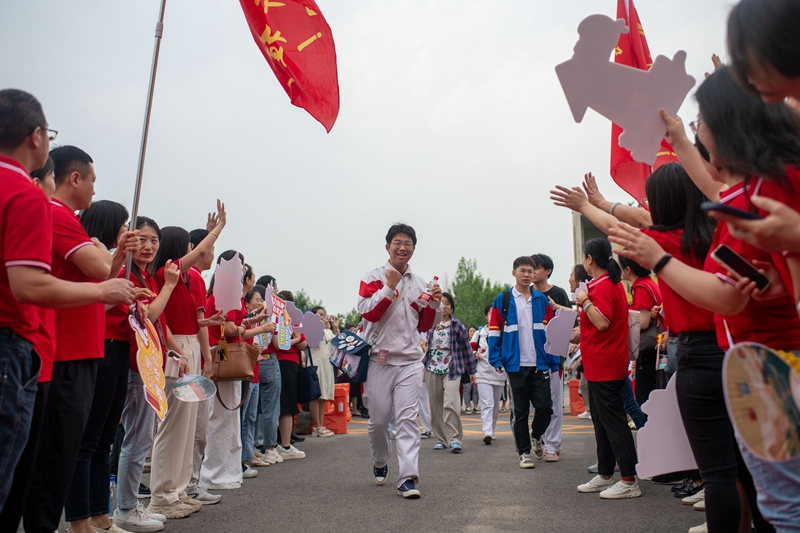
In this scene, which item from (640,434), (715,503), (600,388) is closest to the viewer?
(715,503)

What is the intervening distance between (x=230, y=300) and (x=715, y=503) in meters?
4.33

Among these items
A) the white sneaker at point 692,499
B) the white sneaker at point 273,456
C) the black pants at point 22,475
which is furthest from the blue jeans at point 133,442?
the white sneaker at point 692,499

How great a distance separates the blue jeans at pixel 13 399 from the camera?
7.73 ft

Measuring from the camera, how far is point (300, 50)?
20.0 ft

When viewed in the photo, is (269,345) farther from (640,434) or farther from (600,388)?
(640,434)

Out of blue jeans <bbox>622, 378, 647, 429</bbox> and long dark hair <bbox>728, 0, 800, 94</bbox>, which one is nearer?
long dark hair <bbox>728, 0, 800, 94</bbox>

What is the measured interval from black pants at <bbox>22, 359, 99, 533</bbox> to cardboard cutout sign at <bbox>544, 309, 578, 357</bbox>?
17.7ft

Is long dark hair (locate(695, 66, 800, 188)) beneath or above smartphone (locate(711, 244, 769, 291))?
above

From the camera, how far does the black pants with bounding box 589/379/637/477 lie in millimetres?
5645

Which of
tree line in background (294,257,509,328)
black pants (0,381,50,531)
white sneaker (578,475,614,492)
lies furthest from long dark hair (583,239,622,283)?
tree line in background (294,257,509,328)

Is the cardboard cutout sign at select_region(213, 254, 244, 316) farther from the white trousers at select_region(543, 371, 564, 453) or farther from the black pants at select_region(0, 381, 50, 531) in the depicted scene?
the white trousers at select_region(543, 371, 564, 453)

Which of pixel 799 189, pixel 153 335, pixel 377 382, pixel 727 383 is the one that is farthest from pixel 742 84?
pixel 377 382

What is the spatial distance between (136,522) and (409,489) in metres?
2.23

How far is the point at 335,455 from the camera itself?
885cm
